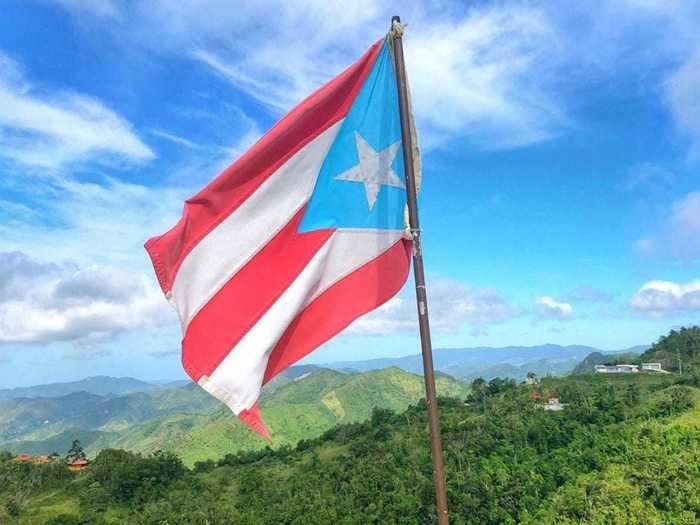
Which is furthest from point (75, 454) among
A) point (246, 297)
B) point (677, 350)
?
point (677, 350)

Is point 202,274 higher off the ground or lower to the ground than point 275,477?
higher

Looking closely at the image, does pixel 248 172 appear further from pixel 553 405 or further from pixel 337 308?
pixel 553 405

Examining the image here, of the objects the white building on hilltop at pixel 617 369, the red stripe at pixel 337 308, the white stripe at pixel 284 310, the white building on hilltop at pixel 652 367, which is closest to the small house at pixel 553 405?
the white building on hilltop at pixel 652 367

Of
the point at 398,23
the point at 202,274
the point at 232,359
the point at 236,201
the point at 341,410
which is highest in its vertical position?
the point at 398,23

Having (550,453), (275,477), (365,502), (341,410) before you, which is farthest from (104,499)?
(341,410)

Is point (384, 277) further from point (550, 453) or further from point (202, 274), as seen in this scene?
point (550, 453)

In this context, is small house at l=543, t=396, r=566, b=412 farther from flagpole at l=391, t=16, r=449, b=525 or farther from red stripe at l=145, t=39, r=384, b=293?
red stripe at l=145, t=39, r=384, b=293

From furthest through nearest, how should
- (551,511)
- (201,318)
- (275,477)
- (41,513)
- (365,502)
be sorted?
1. (275,477)
2. (41,513)
3. (365,502)
4. (551,511)
5. (201,318)
